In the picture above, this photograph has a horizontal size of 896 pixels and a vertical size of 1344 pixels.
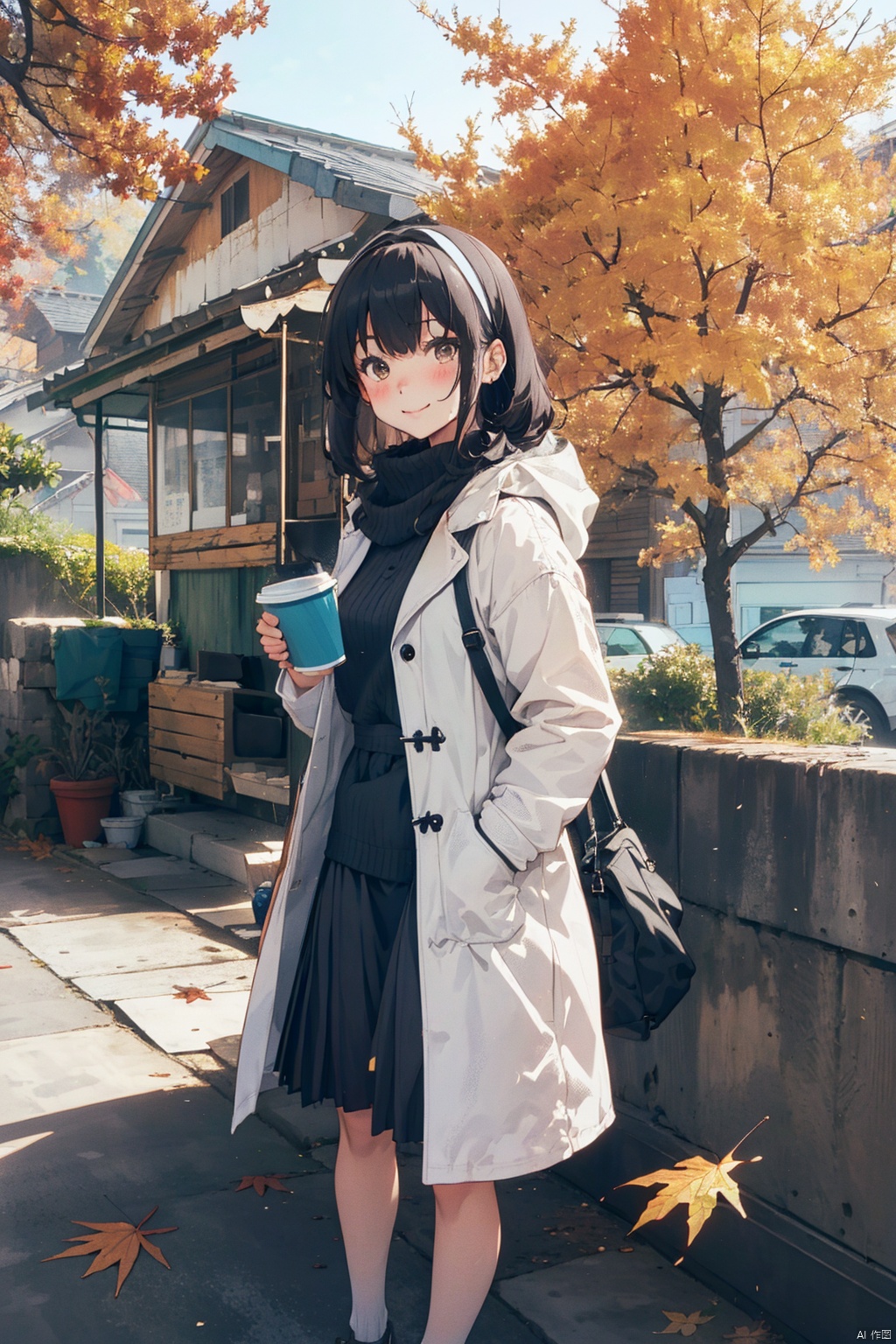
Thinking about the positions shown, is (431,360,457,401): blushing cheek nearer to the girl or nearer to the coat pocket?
the girl

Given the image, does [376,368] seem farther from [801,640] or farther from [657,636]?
[657,636]

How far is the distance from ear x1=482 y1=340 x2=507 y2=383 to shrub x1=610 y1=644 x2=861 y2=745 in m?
5.44

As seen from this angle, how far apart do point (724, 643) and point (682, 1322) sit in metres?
5.22

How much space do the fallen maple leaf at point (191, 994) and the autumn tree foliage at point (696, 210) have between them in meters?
3.56

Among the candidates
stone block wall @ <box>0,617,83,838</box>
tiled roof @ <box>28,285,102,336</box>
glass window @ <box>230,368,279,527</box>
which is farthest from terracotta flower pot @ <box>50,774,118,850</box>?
tiled roof @ <box>28,285,102,336</box>

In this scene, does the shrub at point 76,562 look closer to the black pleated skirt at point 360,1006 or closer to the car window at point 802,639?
the car window at point 802,639

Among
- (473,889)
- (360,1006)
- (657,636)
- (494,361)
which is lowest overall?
(360,1006)

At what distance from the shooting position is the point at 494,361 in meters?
2.35

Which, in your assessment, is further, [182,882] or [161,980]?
[182,882]

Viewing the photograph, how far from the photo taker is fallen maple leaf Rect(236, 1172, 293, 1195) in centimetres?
326

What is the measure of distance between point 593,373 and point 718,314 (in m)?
0.82

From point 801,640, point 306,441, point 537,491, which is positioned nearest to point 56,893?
point 306,441

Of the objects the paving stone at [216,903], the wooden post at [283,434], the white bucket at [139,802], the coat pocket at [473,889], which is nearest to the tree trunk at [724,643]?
the wooden post at [283,434]

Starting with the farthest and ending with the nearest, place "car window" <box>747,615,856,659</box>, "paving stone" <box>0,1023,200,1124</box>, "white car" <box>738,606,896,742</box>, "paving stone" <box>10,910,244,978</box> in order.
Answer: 1. "car window" <box>747,615,856,659</box>
2. "white car" <box>738,606,896,742</box>
3. "paving stone" <box>10,910,244,978</box>
4. "paving stone" <box>0,1023,200,1124</box>
